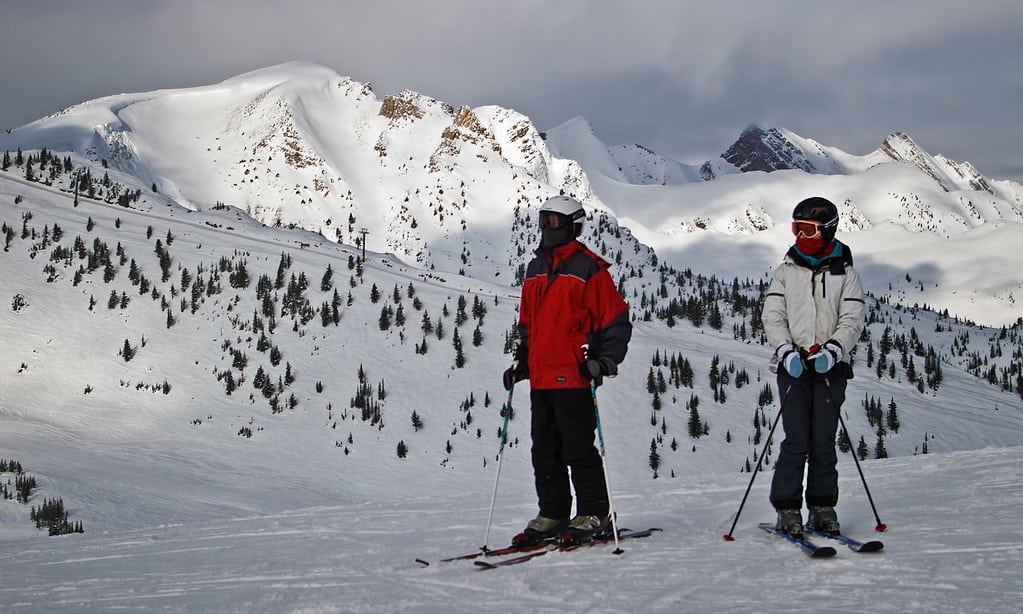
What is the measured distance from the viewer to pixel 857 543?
5055mm

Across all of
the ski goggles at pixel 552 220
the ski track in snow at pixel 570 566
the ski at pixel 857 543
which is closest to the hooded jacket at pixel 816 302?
the ski at pixel 857 543

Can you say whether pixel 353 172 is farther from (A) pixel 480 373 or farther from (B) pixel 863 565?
(B) pixel 863 565

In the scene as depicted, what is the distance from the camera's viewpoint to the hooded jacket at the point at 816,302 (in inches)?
222

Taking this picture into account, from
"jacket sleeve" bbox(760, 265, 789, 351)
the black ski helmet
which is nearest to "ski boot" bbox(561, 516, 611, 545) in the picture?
"jacket sleeve" bbox(760, 265, 789, 351)

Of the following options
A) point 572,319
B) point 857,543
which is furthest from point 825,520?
point 572,319

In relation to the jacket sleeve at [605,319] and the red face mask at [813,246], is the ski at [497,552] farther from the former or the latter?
the red face mask at [813,246]

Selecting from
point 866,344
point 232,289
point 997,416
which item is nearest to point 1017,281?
point 866,344

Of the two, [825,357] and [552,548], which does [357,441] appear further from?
[825,357]

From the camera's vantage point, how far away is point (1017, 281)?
13138 centimetres

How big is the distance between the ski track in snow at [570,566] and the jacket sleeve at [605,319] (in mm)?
1560

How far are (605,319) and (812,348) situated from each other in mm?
1585

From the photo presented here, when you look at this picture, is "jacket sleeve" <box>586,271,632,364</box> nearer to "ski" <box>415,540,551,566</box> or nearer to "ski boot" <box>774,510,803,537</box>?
"ski" <box>415,540,551,566</box>

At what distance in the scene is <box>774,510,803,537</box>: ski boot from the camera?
5.48 metres

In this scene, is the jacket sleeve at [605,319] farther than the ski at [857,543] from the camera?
Yes
